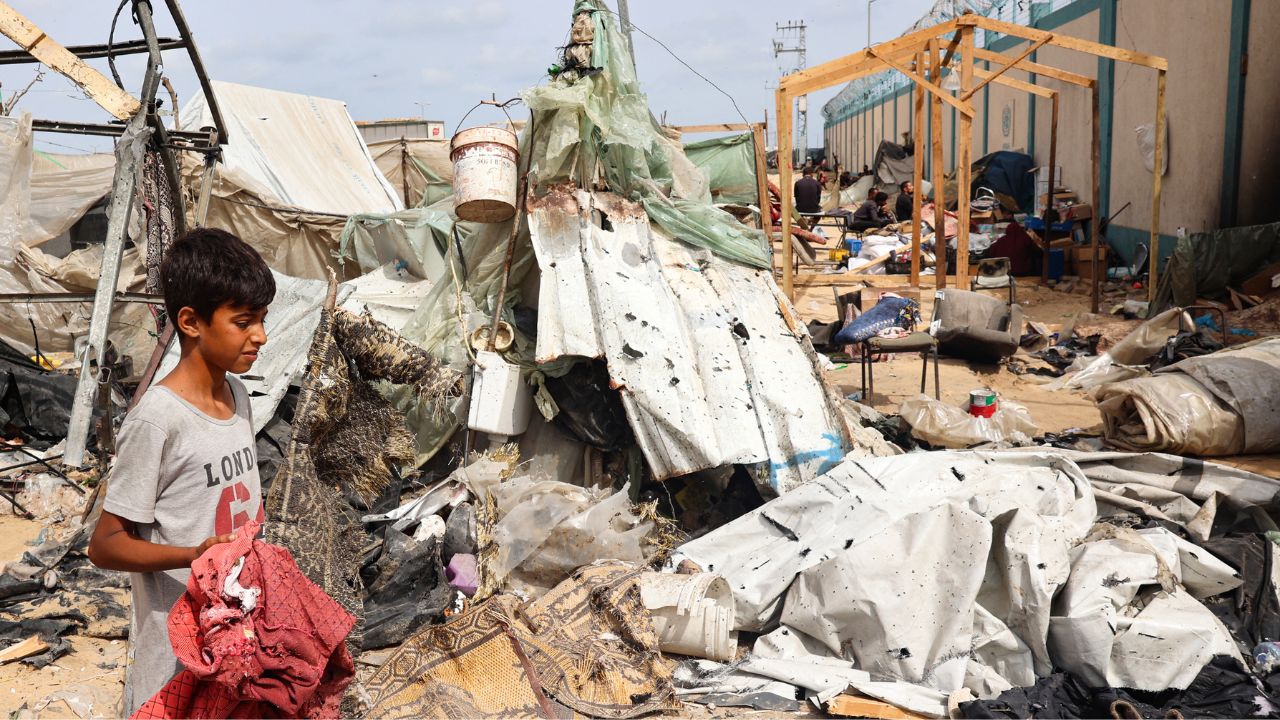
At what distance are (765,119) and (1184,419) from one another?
10.4 m

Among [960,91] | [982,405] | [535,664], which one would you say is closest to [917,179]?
[960,91]

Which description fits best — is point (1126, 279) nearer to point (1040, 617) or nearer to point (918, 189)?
point (918, 189)

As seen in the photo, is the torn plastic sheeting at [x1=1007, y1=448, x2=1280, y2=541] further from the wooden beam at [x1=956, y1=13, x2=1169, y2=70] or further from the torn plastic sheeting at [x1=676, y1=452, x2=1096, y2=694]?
the wooden beam at [x1=956, y1=13, x2=1169, y2=70]

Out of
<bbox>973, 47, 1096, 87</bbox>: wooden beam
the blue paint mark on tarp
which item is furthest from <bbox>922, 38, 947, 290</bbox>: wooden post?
the blue paint mark on tarp

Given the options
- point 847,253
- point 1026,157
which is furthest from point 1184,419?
point 1026,157

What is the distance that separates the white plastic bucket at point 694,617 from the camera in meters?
A: 3.38

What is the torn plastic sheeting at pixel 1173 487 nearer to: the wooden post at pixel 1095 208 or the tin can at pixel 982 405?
the tin can at pixel 982 405

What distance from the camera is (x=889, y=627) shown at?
10.3 feet

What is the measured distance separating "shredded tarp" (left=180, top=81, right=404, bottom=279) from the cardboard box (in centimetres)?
963

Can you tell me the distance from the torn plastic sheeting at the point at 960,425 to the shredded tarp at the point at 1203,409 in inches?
21.1

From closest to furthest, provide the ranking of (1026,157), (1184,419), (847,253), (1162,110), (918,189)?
(1184,419), (1162,110), (918,189), (847,253), (1026,157)

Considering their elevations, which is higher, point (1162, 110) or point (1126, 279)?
point (1162, 110)

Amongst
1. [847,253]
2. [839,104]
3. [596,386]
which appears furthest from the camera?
[839,104]

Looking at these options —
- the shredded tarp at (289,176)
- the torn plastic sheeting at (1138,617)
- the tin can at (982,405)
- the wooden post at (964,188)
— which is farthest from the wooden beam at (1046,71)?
the torn plastic sheeting at (1138,617)
